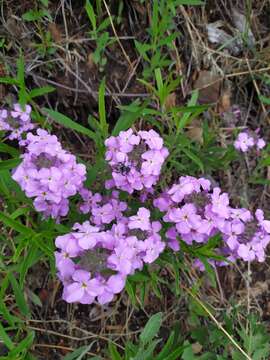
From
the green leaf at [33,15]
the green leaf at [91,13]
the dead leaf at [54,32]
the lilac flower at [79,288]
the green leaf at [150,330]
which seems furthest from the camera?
the dead leaf at [54,32]

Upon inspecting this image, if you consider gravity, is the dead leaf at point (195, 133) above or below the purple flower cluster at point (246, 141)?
below

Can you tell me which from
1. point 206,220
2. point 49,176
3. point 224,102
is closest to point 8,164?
point 49,176

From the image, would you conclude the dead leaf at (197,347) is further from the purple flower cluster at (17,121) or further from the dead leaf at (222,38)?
the dead leaf at (222,38)

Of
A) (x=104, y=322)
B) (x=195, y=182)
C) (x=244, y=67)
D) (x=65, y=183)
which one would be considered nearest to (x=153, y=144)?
(x=195, y=182)

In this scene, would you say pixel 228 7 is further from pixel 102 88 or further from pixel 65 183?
pixel 65 183

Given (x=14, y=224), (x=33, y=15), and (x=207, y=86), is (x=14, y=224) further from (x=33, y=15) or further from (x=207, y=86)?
(x=207, y=86)

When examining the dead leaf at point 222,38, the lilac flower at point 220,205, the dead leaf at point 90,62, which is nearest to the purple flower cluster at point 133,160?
the lilac flower at point 220,205
